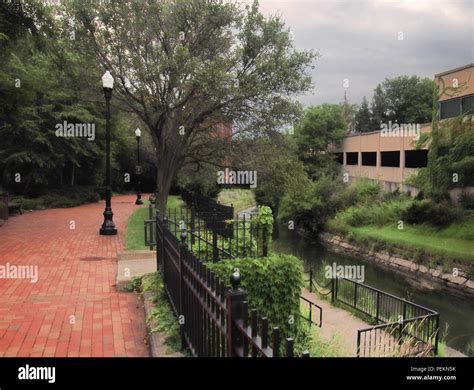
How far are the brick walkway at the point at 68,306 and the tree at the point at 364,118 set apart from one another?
57.0 m

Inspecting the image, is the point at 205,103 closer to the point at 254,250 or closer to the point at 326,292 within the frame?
the point at 326,292

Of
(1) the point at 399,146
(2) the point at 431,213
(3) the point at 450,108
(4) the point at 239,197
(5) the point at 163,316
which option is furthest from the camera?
(4) the point at 239,197

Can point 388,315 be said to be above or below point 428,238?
below

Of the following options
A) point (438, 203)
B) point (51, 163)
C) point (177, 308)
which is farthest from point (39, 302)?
point (438, 203)

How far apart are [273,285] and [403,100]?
56.8m

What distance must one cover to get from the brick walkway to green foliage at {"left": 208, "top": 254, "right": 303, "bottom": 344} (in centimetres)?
145

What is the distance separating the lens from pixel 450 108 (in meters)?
24.4

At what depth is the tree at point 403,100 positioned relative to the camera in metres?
53.9

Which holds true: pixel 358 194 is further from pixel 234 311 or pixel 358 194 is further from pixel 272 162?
pixel 234 311

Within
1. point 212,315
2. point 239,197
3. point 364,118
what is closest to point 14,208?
point 212,315

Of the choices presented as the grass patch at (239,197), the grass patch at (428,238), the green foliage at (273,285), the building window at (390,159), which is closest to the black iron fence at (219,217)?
the green foliage at (273,285)

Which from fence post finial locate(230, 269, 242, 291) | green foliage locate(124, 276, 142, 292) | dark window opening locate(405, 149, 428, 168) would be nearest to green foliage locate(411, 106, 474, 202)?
dark window opening locate(405, 149, 428, 168)

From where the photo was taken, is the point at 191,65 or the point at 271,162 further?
the point at 271,162

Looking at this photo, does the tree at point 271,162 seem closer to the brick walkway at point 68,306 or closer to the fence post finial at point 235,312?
the brick walkway at point 68,306
